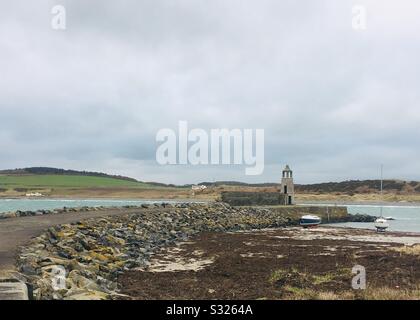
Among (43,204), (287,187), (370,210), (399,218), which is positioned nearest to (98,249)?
(287,187)

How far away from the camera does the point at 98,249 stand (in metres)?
18.2

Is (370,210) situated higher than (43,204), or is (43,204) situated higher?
(43,204)

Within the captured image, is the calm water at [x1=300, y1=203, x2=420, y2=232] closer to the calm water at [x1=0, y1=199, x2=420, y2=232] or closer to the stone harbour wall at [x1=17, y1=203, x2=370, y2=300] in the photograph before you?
the calm water at [x1=0, y1=199, x2=420, y2=232]

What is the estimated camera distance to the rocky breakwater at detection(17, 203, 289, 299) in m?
11.4

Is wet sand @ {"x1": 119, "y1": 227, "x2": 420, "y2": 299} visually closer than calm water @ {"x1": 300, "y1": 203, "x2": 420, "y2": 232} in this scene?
Yes

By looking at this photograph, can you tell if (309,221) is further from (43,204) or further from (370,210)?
(43,204)

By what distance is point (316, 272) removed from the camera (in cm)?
1712

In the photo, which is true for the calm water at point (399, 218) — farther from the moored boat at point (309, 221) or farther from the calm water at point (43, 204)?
the calm water at point (43, 204)

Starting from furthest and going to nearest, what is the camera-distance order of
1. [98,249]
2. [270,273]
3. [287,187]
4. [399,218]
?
[399,218] < [287,187] < [98,249] < [270,273]

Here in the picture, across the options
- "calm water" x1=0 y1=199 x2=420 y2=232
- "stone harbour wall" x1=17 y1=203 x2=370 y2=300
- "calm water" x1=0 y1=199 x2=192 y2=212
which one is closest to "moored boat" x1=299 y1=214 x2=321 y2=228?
"calm water" x1=0 y1=199 x2=420 y2=232

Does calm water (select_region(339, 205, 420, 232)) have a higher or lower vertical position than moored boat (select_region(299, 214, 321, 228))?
lower

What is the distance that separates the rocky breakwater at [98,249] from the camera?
11352 mm

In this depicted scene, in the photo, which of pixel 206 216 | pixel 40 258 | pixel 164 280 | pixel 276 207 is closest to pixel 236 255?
pixel 164 280
